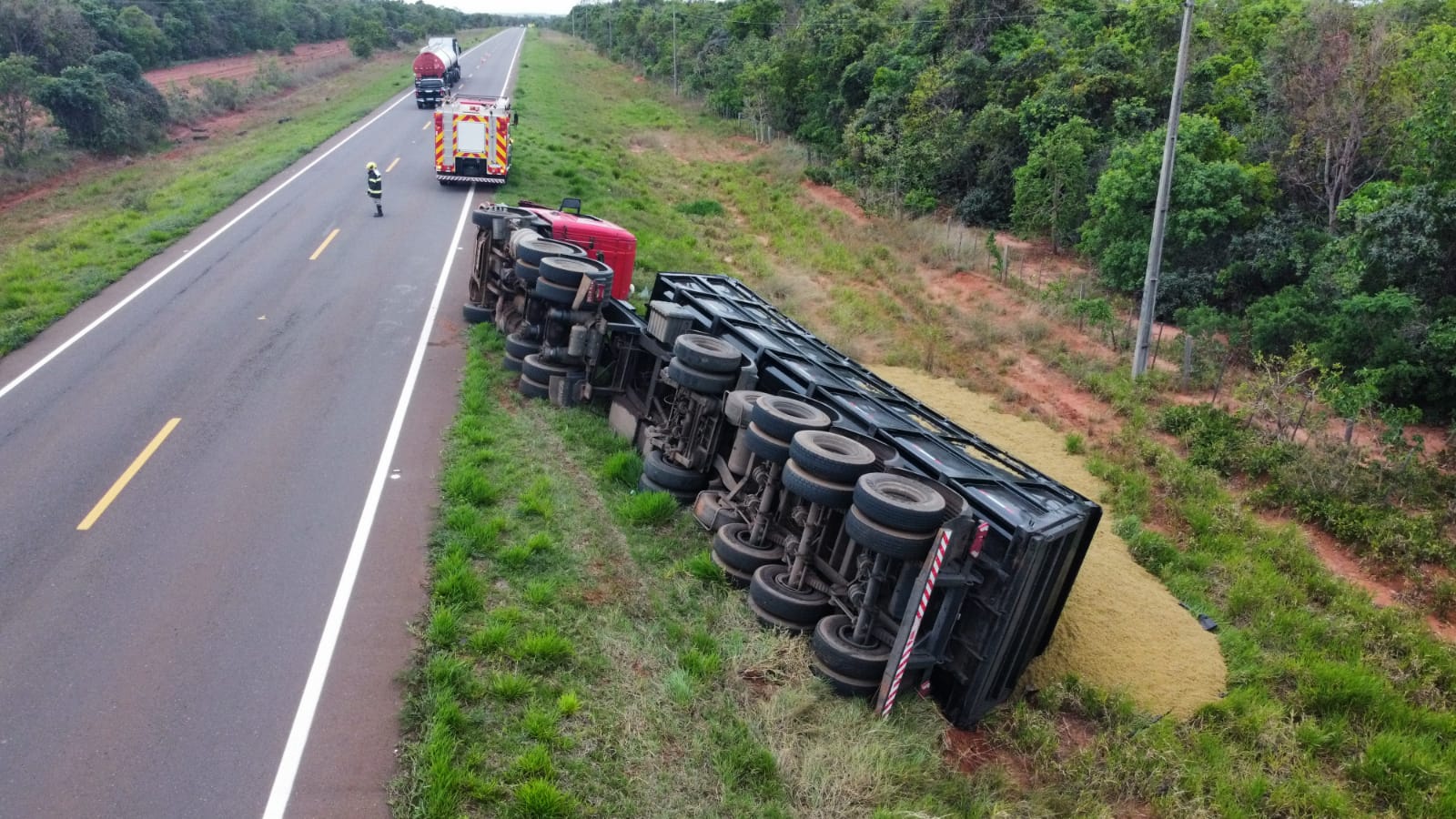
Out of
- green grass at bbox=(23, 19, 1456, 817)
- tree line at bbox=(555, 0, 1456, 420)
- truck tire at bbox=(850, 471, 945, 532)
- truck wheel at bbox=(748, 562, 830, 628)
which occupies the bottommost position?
green grass at bbox=(23, 19, 1456, 817)

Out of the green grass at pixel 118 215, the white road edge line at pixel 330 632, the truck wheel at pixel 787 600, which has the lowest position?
the green grass at pixel 118 215

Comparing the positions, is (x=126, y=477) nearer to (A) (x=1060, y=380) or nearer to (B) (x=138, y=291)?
(B) (x=138, y=291)

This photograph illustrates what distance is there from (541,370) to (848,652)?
697cm

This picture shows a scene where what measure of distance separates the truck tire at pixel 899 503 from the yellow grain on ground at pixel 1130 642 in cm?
240

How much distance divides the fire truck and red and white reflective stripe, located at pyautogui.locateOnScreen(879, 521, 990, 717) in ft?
71.2

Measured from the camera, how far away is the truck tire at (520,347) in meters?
13.2

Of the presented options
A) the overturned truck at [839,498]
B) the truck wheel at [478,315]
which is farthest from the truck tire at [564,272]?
the truck wheel at [478,315]

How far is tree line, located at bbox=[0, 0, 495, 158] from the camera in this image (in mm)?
28331

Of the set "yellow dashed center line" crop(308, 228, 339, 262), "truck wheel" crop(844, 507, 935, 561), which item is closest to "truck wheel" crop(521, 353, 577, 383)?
"truck wheel" crop(844, 507, 935, 561)

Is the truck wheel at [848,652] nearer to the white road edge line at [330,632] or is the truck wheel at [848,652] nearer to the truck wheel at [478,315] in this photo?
the white road edge line at [330,632]

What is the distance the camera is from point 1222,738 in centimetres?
782

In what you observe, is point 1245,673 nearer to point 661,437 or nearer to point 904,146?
point 661,437

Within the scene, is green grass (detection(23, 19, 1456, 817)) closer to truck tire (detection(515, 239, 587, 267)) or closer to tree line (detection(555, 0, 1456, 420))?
truck tire (detection(515, 239, 587, 267))

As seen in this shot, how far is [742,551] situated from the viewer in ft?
27.5
